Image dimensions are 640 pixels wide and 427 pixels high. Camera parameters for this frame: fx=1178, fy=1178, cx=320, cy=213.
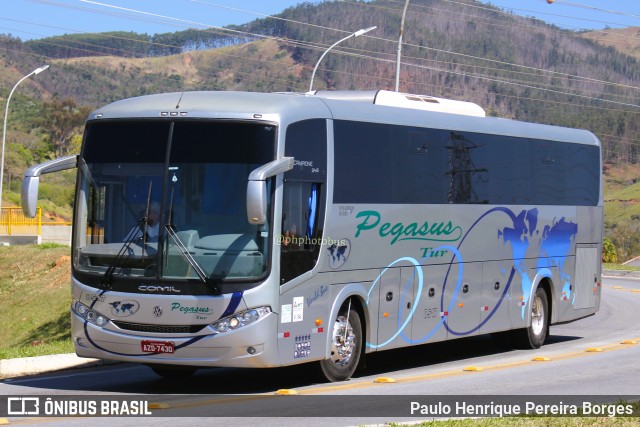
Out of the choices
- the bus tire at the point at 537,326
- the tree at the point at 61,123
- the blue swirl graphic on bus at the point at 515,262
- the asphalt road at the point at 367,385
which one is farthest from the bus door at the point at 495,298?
the tree at the point at 61,123

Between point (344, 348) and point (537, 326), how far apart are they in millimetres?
6452

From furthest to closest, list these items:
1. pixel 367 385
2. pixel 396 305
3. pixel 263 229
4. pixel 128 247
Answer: pixel 396 305 < pixel 367 385 < pixel 128 247 < pixel 263 229

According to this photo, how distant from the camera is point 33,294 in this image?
4297 centimetres

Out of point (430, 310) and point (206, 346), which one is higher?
point (206, 346)

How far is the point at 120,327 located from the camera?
43.4ft

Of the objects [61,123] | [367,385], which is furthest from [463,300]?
[61,123]

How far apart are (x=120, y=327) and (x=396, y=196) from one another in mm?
4418

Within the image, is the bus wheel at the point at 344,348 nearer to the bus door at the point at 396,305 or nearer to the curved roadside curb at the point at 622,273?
the bus door at the point at 396,305

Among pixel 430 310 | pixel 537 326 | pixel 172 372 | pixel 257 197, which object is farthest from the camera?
pixel 537 326

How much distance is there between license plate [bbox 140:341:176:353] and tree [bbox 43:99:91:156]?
335 feet

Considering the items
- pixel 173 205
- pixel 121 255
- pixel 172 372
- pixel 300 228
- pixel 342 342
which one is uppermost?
pixel 173 205

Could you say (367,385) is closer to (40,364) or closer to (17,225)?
(40,364)

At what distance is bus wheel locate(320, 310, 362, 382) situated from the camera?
1435cm

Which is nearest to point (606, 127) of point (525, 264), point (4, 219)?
point (4, 219)
